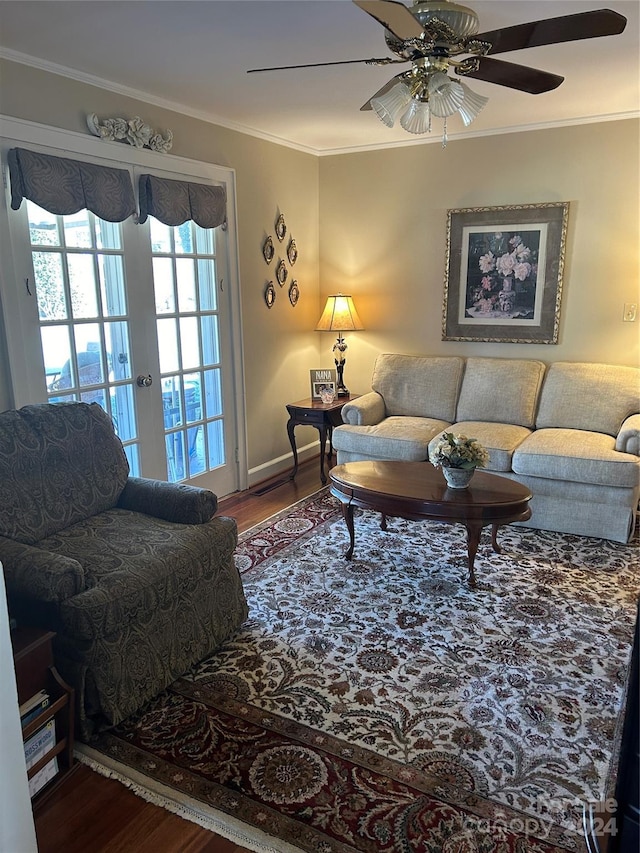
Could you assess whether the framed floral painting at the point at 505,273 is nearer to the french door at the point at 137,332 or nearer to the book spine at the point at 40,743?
the french door at the point at 137,332

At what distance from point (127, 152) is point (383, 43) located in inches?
59.2

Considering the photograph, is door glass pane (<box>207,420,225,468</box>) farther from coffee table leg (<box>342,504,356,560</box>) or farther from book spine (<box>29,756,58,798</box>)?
book spine (<box>29,756,58,798</box>)

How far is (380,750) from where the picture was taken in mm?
2029

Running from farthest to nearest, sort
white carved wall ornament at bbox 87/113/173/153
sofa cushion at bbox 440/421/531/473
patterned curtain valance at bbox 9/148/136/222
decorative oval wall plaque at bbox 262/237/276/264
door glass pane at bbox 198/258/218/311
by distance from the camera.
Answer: decorative oval wall plaque at bbox 262/237/276/264, door glass pane at bbox 198/258/218/311, sofa cushion at bbox 440/421/531/473, white carved wall ornament at bbox 87/113/173/153, patterned curtain valance at bbox 9/148/136/222

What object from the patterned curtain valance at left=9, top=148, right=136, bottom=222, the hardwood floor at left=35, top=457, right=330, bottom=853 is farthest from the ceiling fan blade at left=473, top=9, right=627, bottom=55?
the hardwood floor at left=35, top=457, right=330, bottom=853

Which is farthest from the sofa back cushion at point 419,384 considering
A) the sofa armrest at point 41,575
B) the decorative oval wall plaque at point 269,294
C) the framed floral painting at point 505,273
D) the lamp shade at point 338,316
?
the sofa armrest at point 41,575

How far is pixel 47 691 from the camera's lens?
76.4 inches

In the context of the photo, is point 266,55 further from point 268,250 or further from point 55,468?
point 55,468

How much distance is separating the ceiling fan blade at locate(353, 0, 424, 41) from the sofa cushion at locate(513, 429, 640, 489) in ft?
8.08

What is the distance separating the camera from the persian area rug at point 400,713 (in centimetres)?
178

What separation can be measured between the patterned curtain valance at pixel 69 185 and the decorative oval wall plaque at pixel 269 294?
142 cm

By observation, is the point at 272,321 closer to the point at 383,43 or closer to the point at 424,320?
the point at 424,320

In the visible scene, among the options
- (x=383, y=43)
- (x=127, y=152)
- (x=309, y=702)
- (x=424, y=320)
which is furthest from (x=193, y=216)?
(x=309, y=702)

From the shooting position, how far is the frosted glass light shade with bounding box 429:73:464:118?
218 cm
